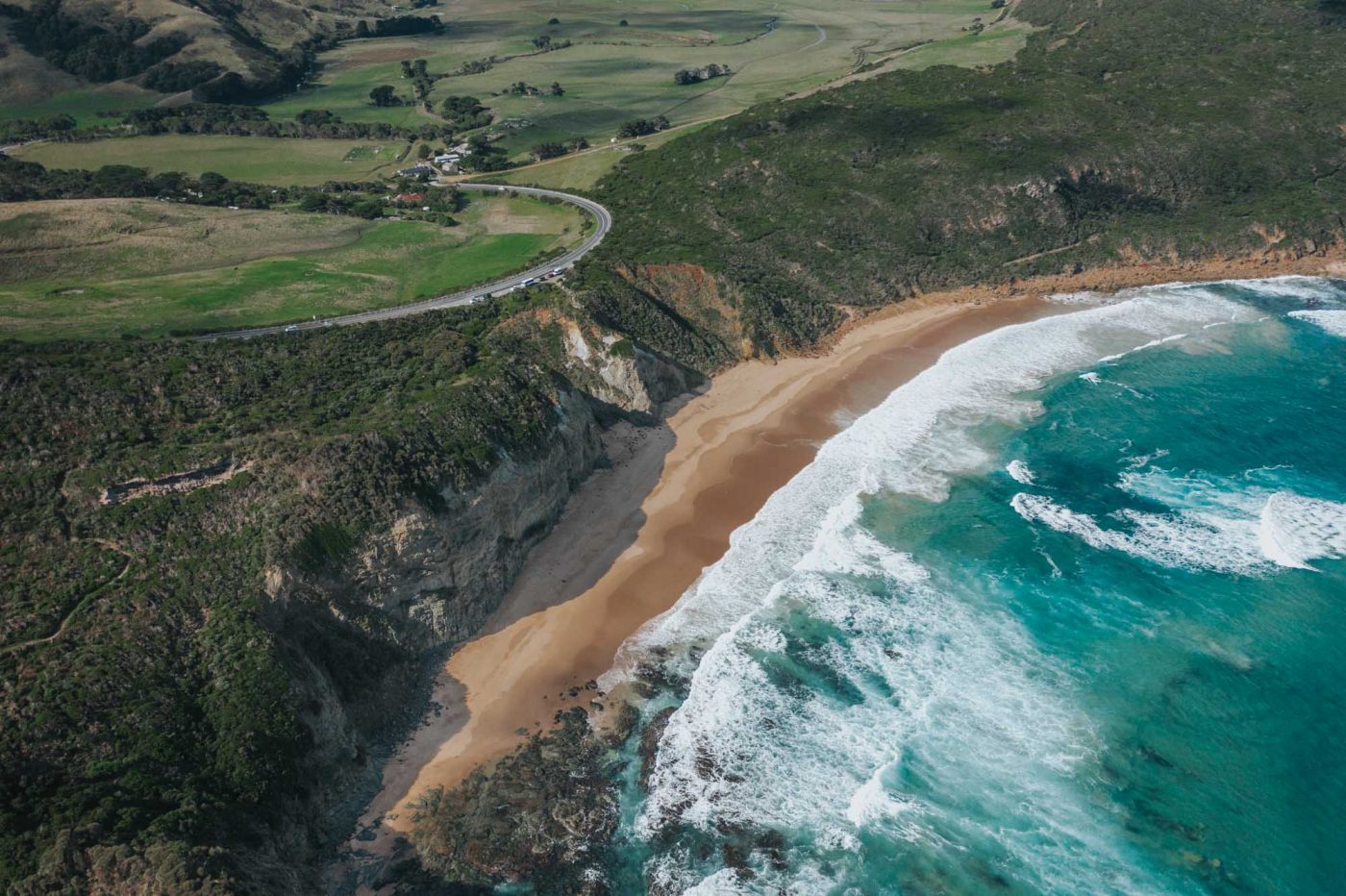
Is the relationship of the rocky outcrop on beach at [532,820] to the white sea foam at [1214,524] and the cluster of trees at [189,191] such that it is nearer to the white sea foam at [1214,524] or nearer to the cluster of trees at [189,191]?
the white sea foam at [1214,524]

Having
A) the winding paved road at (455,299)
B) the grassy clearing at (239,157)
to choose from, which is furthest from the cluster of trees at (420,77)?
the winding paved road at (455,299)

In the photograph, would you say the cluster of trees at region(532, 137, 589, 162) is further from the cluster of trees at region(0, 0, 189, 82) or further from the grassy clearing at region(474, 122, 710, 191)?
the cluster of trees at region(0, 0, 189, 82)

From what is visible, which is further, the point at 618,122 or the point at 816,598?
the point at 618,122

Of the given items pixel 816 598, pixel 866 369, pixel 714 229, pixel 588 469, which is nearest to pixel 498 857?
pixel 816 598

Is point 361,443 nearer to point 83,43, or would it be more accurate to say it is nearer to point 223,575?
point 223,575

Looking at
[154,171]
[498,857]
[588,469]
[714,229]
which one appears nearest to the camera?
[498,857]

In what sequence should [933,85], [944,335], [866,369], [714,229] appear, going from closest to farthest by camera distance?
1. [866,369]
2. [944,335]
3. [714,229]
4. [933,85]

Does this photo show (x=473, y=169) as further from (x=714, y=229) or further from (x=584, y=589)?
(x=584, y=589)

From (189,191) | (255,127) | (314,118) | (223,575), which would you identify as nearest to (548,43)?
(314,118)
